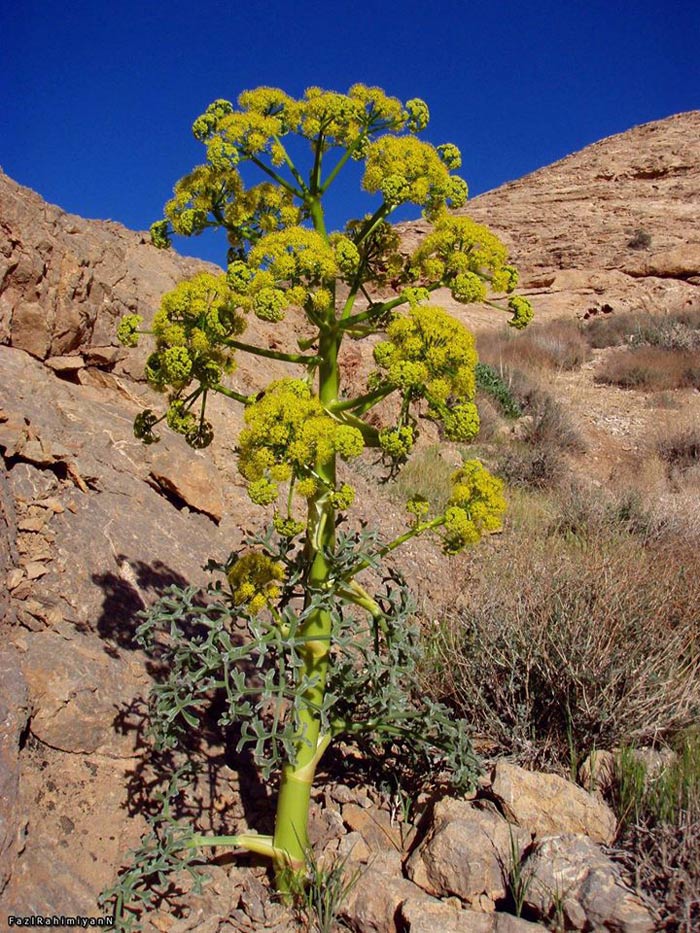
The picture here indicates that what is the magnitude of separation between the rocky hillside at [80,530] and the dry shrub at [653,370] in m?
7.56

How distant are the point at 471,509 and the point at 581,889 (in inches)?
49.2

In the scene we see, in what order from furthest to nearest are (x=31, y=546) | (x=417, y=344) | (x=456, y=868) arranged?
(x=31, y=546)
(x=456, y=868)
(x=417, y=344)

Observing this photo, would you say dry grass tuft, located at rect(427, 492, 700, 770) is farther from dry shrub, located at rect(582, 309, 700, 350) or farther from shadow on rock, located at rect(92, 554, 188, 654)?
dry shrub, located at rect(582, 309, 700, 350)

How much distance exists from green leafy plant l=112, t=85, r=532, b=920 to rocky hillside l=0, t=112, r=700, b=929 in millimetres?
348

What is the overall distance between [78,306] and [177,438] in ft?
3.48

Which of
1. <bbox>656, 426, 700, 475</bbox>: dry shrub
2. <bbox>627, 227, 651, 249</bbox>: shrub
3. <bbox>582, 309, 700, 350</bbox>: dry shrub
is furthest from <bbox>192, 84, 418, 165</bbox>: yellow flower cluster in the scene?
<bbox>627, 227, 651, 249</bbox>: shrub

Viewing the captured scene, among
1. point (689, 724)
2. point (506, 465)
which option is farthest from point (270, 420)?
point (506, 465)

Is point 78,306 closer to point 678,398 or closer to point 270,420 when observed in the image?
point 270,420

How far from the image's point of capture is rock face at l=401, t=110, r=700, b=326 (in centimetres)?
2300

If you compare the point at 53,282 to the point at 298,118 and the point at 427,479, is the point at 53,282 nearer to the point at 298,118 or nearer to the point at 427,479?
the point at 298,118

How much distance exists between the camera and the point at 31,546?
3.02 metres

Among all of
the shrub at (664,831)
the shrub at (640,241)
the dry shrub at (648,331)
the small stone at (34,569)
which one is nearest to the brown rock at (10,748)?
the small stone at (34,569)

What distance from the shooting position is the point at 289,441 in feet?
6.74

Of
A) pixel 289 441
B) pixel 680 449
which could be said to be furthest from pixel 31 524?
pixel 680 449
